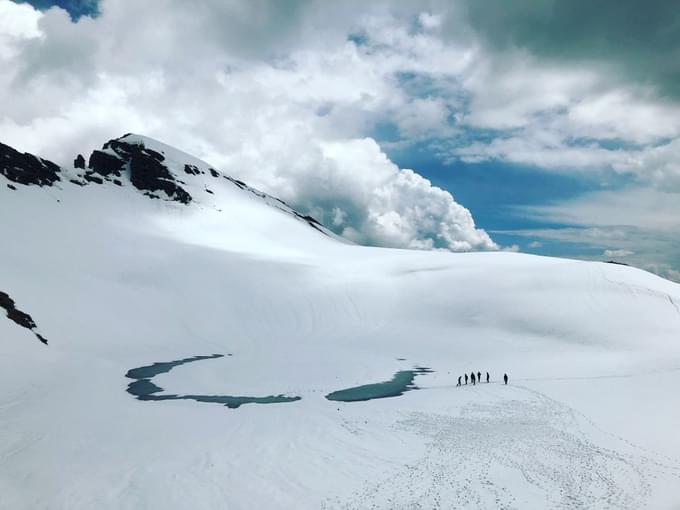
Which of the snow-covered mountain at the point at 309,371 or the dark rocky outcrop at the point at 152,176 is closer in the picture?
the snow-covered mountain at the point at 309,371

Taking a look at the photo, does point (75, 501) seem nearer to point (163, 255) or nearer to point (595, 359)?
point (595, 359)

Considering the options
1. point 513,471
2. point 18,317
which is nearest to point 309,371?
point 513,471

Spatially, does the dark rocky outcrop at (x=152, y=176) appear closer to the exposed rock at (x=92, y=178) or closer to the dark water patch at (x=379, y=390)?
the exposed rock at (x=92, y=178)

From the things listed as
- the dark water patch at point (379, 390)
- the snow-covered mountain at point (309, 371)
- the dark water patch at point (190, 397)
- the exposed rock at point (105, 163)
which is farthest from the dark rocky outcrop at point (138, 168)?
the dark water patch at point (379, 390)

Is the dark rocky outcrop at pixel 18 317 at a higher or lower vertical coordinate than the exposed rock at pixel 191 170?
lower

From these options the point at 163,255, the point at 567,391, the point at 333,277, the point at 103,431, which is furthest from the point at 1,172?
the point at 567,391

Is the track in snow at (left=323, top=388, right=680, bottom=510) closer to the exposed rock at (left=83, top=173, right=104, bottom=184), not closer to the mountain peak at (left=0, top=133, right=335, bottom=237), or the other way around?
the mountain peak at (left=0, top=133, right=335, bottom=237)

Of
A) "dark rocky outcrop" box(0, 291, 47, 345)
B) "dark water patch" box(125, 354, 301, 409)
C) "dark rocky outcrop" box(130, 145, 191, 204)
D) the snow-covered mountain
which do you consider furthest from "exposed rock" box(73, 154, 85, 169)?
"dark water patch" box(125, 354, 301, 409)
